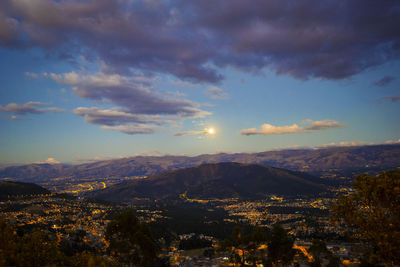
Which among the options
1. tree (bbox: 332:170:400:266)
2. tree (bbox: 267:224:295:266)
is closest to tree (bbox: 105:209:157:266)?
tree (bbox: 267:224:295:266)

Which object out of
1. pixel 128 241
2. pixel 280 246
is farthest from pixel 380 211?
pixel 128 241

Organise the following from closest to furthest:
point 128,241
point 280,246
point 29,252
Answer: point 29,252
point 128,241
point 280,246

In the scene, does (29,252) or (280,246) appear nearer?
(29,252)

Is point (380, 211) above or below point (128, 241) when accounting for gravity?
above

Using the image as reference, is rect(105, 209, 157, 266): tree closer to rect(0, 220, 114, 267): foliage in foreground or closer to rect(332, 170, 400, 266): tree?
rect(0, 220, 114, 267): foliage in foreground

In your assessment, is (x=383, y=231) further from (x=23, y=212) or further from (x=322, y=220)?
(x=23, y=212)

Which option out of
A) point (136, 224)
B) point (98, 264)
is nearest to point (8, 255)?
point (98, 264)

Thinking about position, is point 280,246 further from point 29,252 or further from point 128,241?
point 29,252

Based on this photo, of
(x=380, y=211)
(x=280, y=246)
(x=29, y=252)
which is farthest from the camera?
(x=280, y=246)
